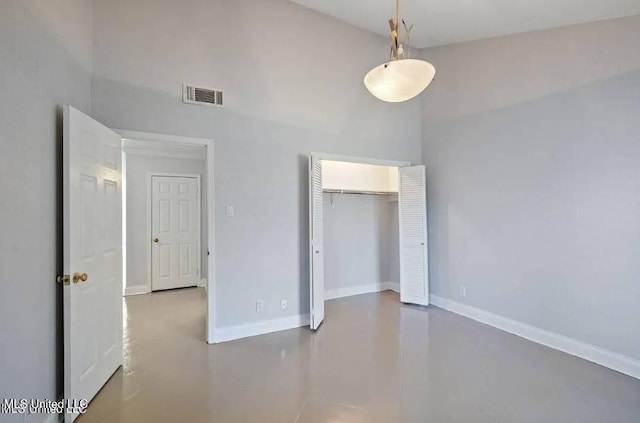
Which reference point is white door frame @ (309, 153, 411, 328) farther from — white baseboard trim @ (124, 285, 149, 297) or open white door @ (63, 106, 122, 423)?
white baseboard trim @ (124, 285, 149, 297)

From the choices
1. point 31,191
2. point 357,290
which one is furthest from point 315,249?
point 31,191

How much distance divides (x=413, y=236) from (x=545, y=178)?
1.81 meters

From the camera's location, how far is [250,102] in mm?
3477

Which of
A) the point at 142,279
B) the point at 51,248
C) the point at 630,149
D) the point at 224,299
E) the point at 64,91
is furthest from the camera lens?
the point at 142,279

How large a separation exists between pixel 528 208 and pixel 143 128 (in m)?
4.15

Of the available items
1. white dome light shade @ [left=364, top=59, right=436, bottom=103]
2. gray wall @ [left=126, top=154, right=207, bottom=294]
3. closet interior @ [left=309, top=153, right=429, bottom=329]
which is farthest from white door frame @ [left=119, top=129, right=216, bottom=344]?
gray wall @ [left=126, top=154, right=207, bottom=294]

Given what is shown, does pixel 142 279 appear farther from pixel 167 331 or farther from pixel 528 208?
pixel 528 208

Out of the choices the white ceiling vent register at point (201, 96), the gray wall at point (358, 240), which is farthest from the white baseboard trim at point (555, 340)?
the white ceiling vent register at point (201, 96)

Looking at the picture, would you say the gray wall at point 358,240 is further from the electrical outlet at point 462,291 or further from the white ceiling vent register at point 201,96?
the white ceiling vent register at point 201,96

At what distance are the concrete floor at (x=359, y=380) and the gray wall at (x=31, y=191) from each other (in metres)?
0.67

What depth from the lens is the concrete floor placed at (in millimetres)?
2129

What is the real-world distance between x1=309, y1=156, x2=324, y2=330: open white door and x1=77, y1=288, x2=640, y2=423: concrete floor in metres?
0.24

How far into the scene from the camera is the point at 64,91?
225cm

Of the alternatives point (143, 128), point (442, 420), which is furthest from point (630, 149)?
point (143, 128)
